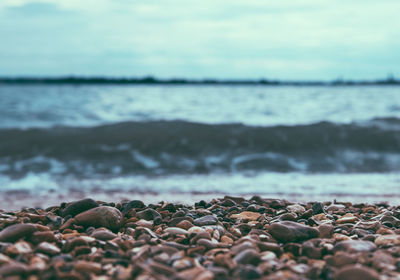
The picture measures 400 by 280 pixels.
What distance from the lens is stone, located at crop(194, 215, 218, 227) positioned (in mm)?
2736

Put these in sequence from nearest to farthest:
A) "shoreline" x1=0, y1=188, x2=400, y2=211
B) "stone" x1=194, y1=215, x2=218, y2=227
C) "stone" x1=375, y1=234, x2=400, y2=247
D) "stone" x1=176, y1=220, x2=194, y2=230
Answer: "stone" x1=375, y1=234, x2=400, y2=247 → "stone" x1=176, y1=220, x2=194, y2=230 → "stone" x1=194, y1=215, x2=218, y2=227 → "shoreline" x1=0, y1=188, x2=400, y2=211

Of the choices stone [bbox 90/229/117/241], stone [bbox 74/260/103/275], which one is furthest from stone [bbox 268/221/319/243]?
stone [bbox 74/260/103/275]

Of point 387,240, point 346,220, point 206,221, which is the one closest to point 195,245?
point 206,221

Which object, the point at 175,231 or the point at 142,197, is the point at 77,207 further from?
the point at 142,197

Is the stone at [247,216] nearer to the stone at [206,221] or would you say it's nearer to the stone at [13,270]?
the stone at [206,221]

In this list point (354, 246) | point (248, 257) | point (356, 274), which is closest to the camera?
point (356, 274)

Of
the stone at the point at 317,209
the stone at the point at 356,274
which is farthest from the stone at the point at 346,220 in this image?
the stone at the point at 356,274

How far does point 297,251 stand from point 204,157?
562 centimetres

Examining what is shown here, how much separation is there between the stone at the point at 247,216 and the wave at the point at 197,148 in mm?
3823

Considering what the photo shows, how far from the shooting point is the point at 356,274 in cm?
175

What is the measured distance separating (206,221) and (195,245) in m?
0.47

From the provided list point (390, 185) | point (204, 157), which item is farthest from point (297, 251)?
point (204, 157)

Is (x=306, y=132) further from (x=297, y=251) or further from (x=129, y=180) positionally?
(x=297, y=251)

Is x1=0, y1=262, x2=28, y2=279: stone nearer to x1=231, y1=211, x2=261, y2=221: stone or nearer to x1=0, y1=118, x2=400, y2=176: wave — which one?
x1=231, y1=211, x2=261, y2=221: stone
